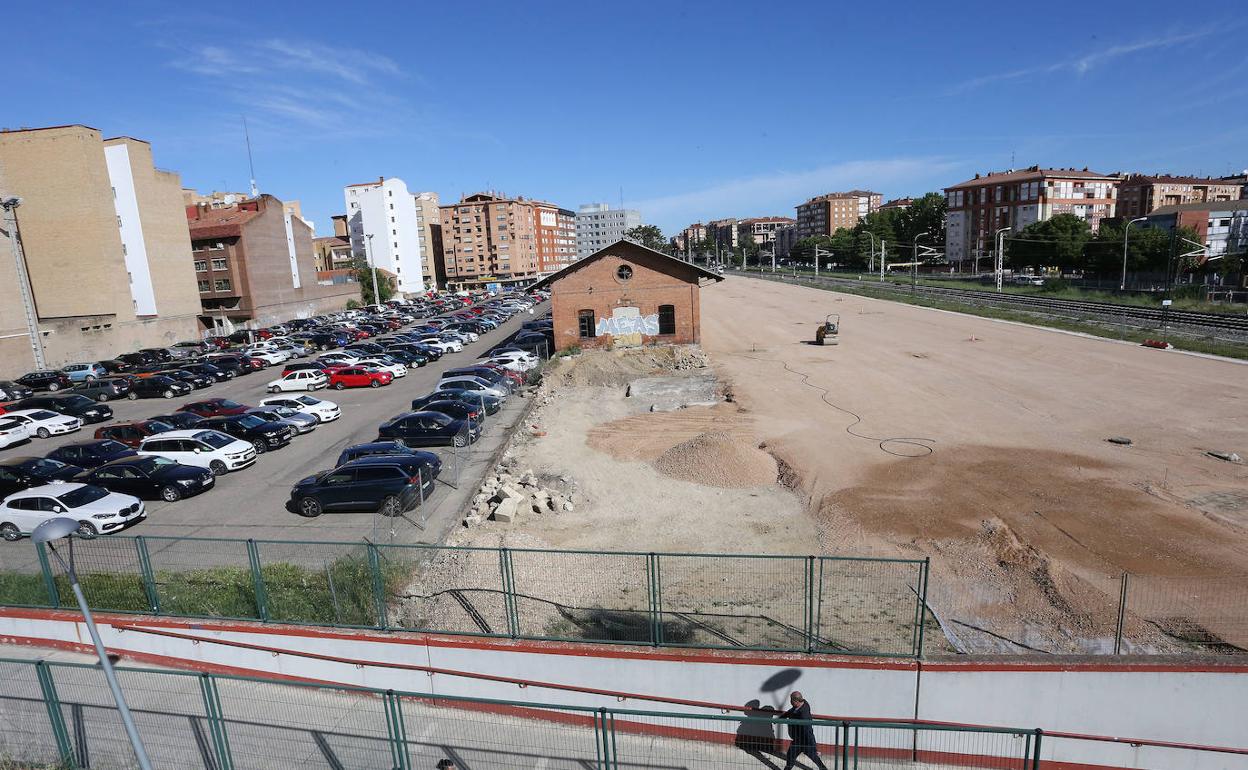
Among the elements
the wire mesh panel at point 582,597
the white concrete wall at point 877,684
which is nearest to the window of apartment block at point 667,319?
the wire mesh panel at point 582,597

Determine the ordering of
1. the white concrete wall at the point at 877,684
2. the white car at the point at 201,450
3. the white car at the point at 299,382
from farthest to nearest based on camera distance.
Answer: the white car at the point at 299,382 → the white car at the point at 201,450 → the white concrete wall at the point at 877,684

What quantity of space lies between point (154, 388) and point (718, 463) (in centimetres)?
3279

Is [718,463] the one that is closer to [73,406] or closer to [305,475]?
[305,475]

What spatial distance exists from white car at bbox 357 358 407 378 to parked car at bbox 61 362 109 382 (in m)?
17.8

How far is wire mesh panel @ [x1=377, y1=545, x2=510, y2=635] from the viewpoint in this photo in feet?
39.4

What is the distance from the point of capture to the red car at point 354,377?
37.4 meters

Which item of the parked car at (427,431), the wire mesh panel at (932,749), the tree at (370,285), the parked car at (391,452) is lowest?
the wire mesh panel at (932,749)

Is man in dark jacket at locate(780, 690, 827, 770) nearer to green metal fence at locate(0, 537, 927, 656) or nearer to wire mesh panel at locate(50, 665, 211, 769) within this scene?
green metal fence at locate(0, 537, 927, 656)

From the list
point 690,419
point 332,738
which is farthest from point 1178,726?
point 690,419

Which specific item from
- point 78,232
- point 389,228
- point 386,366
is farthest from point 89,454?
point 389,228

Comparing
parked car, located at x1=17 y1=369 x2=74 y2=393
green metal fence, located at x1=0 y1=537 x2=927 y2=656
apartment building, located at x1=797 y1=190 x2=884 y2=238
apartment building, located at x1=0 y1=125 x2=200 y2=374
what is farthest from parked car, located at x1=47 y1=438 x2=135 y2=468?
apartment building, located at x1=797 y1=190 x2=884 y2=238

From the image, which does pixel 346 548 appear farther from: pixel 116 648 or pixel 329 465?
pixel 329 465

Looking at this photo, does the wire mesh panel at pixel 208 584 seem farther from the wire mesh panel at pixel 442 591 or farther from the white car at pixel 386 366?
the white car at pixel 386 366

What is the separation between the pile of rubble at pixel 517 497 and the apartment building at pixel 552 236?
123m
